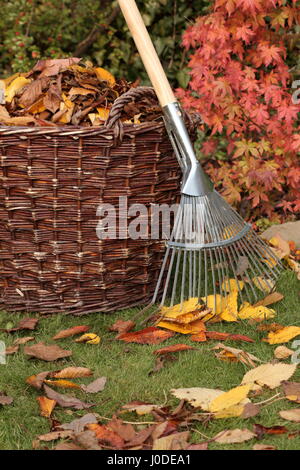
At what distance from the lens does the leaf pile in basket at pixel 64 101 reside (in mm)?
2629

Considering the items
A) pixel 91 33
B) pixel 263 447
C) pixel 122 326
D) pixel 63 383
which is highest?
pixel 91 33

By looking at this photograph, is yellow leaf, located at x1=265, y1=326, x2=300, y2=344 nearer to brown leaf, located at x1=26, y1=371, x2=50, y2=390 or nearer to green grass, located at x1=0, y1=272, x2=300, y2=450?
green grass, located at x1=0, y1=272, x2=300, y2=450

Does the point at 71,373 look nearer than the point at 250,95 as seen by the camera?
Yes

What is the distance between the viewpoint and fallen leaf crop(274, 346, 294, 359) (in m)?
2.33

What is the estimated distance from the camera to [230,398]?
6.66ft

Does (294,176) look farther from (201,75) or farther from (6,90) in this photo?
(6,90)

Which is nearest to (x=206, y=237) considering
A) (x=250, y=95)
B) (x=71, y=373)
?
(x=71, y=373)

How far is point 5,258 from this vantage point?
8.77 ft

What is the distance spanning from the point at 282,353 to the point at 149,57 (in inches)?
46.5

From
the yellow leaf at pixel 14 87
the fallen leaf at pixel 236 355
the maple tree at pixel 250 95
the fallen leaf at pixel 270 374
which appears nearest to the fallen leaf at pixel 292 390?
the fallen leaf at pixel 270 374

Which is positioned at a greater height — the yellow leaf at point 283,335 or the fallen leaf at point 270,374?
the yellow leaf at point 283,335

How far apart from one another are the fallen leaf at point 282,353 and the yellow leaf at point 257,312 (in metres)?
0.30

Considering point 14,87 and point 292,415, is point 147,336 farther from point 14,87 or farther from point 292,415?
point 14,87

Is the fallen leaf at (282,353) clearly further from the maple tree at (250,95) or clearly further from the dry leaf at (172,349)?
the maple tree at (250,95)
